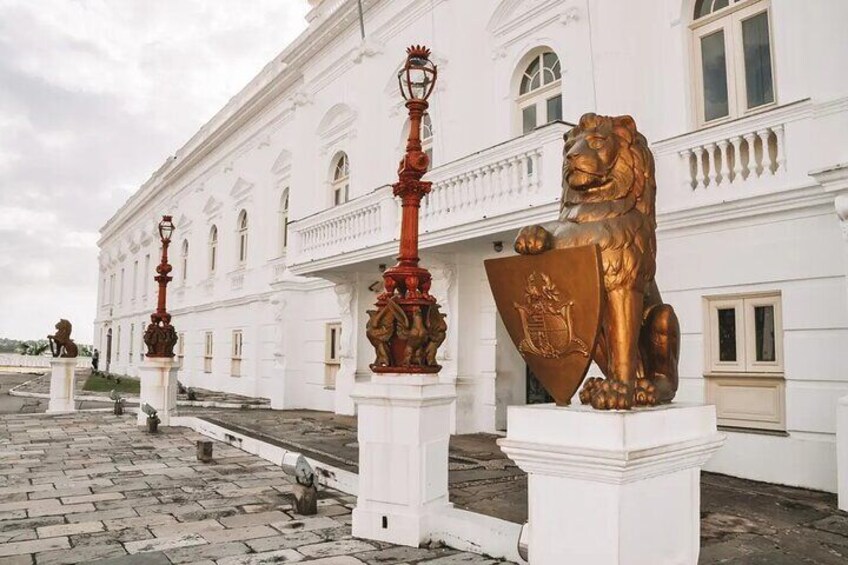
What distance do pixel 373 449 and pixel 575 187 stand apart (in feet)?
9.68

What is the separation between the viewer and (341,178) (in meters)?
15.5

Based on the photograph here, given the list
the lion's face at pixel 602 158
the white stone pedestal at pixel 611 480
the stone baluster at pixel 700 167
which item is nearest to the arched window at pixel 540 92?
the stone baluster at pixel 700 167

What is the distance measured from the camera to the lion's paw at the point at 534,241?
10.6 feet

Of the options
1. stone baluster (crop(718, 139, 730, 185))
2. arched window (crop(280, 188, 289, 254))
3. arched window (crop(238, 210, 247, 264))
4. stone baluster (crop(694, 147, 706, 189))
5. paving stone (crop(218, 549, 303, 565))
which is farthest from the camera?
arched window (crop(238, 210, 247, 264))

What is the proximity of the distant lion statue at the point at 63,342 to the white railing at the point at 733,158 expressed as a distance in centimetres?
1471

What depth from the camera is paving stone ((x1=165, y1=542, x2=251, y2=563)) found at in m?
4.84

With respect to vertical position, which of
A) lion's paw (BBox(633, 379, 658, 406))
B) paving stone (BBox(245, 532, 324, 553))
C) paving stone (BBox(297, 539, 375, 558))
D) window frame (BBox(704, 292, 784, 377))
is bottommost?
paving stone (BBox(245, 532, 324, 553))

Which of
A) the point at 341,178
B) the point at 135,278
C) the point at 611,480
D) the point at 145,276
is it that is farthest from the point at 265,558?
the point at 135,278

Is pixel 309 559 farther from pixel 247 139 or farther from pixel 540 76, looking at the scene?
pixel 247 139

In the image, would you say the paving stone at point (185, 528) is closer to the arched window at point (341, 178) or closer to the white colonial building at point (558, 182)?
the white colonial building at point (558, 182)

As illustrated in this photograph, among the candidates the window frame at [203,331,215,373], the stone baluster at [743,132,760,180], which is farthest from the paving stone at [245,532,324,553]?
the window frame at [203,331,215,373]

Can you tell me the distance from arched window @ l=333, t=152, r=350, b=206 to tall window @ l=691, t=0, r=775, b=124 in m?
8.44

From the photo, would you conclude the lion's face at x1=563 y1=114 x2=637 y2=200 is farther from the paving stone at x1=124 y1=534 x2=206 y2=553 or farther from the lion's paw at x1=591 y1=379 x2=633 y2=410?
the paving stone at x1=124 y1=534 x2=206 y2=553

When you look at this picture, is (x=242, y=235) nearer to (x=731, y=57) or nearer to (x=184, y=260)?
(x=184, y=260)
